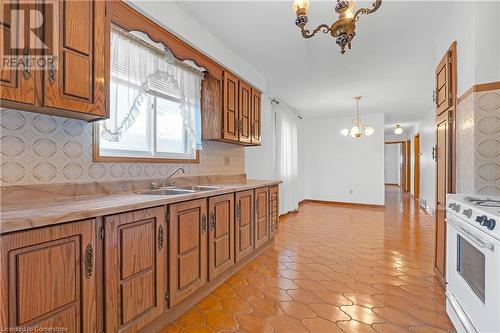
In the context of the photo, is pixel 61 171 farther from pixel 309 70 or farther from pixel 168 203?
pixel 309 70

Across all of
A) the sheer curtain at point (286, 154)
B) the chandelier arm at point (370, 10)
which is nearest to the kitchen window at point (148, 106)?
the chandelier arm at point (370, 10)

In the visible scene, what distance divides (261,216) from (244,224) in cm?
43

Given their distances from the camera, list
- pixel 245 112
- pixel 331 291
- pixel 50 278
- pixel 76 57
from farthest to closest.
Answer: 1. pixel 245 112
2. pixel 331 291
3. pixel 76 57
4. pixel 50 278

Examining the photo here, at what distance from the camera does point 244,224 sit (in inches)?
105

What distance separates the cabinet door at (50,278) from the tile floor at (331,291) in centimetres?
72

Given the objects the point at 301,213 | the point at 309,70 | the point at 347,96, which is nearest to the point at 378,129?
the point at 347,96

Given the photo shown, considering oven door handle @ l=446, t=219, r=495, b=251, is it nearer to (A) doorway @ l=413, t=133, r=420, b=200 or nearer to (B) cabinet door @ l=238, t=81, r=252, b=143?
(B) cabinet door @ l=238, t=81, r=252, b=143

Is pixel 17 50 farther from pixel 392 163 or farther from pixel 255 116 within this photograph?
pixel 392 163

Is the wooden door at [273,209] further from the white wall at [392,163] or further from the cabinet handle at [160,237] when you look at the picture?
the white wall at [392,163]

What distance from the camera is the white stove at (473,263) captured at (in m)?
1.15

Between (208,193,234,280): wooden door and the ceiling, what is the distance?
5.50 feet

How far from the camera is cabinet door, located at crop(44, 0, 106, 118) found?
129 cm

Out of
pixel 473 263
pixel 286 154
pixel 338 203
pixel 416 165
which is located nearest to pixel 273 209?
pixel 473 263

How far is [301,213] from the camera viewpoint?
579cm
